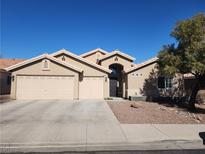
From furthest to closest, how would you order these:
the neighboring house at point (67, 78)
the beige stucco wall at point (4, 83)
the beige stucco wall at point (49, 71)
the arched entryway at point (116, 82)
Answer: the beige stucco wall at point (4, 83) < the arched entryway at point (116, 82) < the beige stucco wall at point (49, 71) < the neighboring house at point (67, 78)

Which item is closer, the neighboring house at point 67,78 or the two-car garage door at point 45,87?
the two-car garage door at point 45,87

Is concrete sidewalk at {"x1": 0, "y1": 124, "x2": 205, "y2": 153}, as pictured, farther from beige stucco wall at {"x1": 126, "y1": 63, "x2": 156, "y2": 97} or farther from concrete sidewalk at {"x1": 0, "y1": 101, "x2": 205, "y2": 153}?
beige stucco wall at {"x1": 126, "y1": 63, "x2": 156, "y2": 97}

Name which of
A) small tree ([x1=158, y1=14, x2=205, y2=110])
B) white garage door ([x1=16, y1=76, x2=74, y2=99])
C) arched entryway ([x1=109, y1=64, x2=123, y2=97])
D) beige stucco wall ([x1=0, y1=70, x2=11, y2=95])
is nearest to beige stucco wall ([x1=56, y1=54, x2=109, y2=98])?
white garage door ([x1=16, y1=76, x2=74, y2=99])

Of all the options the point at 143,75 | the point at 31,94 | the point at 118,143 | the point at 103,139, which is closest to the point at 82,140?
the point at 103,139

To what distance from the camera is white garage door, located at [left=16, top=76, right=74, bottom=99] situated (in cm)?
2077

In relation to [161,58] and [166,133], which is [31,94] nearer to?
[161,58]

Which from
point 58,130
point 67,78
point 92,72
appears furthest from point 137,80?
point 58,130

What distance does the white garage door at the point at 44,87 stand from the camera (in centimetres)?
2077

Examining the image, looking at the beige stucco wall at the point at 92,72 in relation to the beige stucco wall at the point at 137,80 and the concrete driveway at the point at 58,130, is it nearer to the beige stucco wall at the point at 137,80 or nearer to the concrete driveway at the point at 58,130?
the beige stucco wall at the point at 137,80

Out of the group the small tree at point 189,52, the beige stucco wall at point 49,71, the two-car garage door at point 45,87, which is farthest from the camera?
the beige stucco wall at point 49,71

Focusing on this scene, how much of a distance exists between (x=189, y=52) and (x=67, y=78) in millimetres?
10916

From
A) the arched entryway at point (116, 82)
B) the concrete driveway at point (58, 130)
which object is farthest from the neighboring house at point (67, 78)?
the concrete driveway at point (58, 130)

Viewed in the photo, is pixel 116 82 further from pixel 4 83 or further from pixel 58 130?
pixel 58 130

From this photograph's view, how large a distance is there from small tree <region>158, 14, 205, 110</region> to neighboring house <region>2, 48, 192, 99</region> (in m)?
4.73
